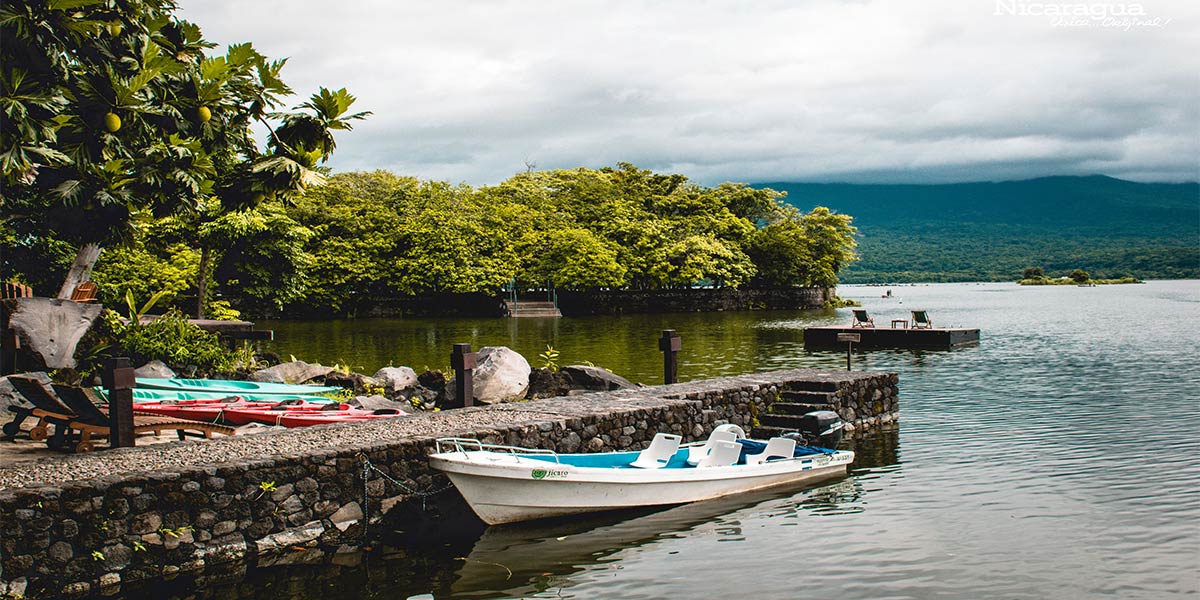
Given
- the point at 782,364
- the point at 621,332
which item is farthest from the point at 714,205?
the point at 782,364

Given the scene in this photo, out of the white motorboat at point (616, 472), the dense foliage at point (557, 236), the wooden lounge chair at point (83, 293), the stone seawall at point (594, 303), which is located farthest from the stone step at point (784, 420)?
the stone seawall at point (594, 303)

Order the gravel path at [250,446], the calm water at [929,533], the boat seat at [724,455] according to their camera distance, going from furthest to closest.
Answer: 1. the boat seat at [724,455]
2. the gravel path at [250,446]
3. the calm water at [929,533]

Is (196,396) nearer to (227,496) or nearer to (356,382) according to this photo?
(356,382)

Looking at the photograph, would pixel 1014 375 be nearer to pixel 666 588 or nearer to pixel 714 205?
pixel 666 588

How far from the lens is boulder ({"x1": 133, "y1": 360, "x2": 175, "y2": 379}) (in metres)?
19.5

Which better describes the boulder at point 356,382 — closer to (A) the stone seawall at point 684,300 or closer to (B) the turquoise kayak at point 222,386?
(B) the turquoise kayak at point 222,386

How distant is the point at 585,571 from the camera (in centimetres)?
1001

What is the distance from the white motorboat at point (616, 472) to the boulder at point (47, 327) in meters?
10.9

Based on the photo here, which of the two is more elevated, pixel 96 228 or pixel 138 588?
pixel 96 228

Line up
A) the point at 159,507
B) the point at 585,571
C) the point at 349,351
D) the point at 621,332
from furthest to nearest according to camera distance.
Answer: the point at 621,332, the point at 349,351, the point at 585,571, the point at 159,507

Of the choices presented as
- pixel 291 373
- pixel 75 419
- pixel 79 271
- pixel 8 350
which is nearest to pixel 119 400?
pixel 75 419

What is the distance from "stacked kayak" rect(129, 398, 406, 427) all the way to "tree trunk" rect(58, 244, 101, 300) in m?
7.08

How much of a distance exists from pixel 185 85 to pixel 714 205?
215 ft

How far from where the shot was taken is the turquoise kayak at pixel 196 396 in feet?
54.0
